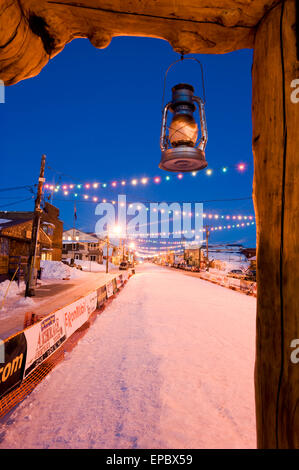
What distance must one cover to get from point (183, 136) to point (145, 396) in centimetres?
391

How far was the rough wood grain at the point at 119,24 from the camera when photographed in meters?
1.58

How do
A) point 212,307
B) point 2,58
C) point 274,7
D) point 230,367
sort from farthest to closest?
point 212,307 < point 230,367 < point 2,58 < point 274,7

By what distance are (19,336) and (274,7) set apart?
4842mm

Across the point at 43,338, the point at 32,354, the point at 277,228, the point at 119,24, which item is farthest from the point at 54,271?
the point at 277,228

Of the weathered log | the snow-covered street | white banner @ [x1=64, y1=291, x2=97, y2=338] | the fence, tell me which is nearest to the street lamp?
the weathered log

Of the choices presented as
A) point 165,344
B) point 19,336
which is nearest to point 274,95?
point 19,336

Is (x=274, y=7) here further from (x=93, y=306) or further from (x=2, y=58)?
(x=93, y=306)

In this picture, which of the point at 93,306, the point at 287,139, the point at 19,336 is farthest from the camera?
the point at 93,306

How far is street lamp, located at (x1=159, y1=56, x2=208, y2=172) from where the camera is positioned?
2238mm

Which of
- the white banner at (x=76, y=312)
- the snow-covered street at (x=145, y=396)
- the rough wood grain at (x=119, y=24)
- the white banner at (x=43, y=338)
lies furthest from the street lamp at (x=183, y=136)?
the white banner at (x=76, y=312)

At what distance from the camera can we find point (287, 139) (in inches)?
56.4

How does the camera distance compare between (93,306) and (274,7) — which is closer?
(274,7)
